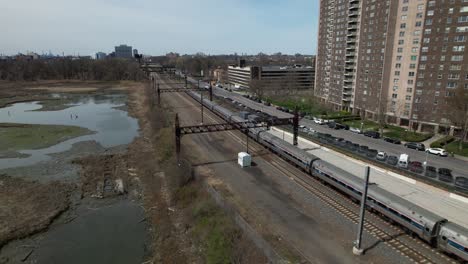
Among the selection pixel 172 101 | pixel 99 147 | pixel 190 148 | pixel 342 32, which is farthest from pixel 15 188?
pixel 342 32

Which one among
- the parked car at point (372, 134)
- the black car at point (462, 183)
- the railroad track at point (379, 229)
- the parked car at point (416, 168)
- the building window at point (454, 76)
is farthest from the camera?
the parked car at point (372, 134)

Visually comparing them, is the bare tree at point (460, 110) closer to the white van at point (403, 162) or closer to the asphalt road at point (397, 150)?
the asphalt road at point (397, 150)

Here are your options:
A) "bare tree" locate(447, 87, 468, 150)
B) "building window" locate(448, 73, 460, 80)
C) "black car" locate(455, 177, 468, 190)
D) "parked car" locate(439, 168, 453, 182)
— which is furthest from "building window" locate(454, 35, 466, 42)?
"black car" locate(455, 177, 468, 190)

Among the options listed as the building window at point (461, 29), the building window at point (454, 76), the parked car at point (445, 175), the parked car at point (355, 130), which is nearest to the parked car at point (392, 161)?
the parked car at point (445, 175)

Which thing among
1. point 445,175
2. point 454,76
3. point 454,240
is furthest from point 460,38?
point 454,240

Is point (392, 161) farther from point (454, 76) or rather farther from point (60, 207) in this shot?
point (60, 207)

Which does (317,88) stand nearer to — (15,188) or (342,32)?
(342,32)
